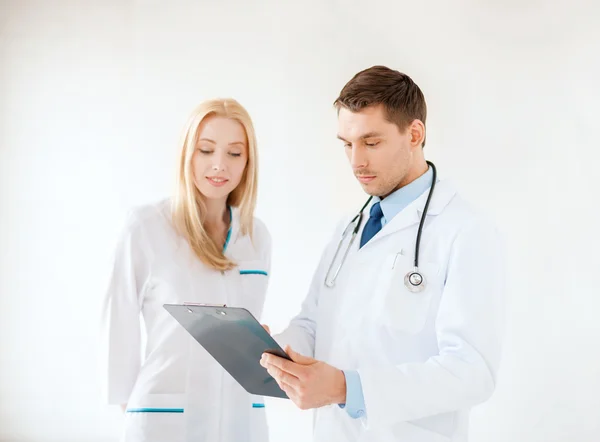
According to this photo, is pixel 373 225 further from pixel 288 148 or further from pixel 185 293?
pixel 288 148

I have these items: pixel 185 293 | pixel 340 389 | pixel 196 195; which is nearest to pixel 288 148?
pixel 196 195

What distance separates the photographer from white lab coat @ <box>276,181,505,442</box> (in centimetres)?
134

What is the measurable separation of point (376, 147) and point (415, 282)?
1.09 ft

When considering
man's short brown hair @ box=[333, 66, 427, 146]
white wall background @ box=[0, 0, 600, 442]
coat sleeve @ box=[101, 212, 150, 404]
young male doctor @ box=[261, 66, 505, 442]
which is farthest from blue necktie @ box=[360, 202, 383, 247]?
white wall background @ box=[0, 0, 600, 442]

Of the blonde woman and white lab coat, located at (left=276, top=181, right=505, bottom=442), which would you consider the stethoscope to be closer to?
white lab coat, located at (left=276, top=181, right=505, bottom=442)

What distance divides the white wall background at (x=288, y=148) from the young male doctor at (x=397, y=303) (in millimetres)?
1175

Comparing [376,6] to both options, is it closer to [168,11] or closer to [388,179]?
[168,11]

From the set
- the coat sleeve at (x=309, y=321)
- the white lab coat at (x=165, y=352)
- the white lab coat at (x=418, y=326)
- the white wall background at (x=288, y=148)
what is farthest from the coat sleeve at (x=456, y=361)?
the white wall background at (x=288, y=148)

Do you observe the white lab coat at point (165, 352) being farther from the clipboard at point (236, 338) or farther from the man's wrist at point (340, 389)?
the man's wrist at point (340, 389)

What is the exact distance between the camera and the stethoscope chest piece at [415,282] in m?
1.44

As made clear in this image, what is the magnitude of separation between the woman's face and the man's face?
20.2 inches

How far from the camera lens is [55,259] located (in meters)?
3.32

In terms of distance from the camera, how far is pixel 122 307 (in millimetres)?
1958

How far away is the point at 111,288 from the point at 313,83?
4.87 feet
